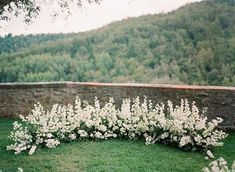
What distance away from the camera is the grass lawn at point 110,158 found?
6.83 meters

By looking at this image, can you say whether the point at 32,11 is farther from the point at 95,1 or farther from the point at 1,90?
the point at 1,90

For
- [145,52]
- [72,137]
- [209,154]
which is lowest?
[145,52]

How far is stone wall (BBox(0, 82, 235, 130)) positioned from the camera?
9.05 m

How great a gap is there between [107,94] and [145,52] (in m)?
44.6

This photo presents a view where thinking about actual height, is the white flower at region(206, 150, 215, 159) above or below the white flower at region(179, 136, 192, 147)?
below

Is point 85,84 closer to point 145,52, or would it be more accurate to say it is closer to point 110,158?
point 110,158

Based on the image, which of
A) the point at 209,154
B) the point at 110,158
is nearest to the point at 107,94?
the point at 110,158

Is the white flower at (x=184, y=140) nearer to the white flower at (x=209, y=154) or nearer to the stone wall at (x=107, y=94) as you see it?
the white flower at (x=209, y=154)

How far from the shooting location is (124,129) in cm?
838

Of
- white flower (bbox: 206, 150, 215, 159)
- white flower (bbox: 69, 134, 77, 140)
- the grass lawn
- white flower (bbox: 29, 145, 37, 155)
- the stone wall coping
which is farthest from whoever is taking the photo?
the stone wall coping

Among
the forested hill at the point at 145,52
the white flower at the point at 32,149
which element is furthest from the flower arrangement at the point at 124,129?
the forested hill at the point at 145,52

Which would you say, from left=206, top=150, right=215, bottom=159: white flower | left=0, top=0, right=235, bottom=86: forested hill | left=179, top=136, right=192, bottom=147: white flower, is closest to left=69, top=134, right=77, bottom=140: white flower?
left=179, top=136, right=192, bottom=147: white flower

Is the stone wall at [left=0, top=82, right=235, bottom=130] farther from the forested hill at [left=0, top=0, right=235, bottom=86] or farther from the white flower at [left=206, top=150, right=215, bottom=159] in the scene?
the forested hill at [left=0, top=0, right=235, bottom=86]

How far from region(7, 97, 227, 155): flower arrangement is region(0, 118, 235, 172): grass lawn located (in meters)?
0.16
